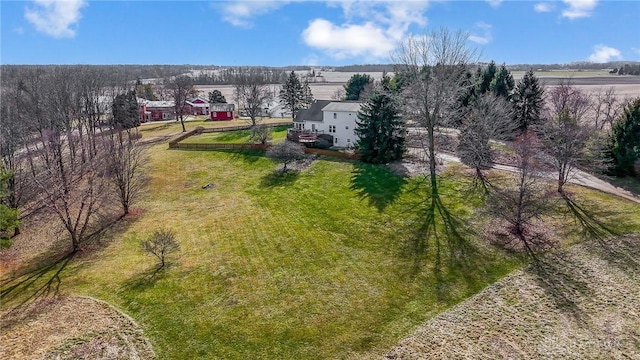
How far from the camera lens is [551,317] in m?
18.7

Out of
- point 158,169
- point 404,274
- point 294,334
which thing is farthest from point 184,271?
point 158,169

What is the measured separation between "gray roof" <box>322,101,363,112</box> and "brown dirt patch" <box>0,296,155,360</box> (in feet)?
103

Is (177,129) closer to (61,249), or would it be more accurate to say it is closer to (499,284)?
(61,249)

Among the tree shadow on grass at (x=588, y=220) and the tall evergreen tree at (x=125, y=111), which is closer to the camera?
the tree shadow on grass at (x=588, y=220)

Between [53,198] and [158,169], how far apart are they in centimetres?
1634

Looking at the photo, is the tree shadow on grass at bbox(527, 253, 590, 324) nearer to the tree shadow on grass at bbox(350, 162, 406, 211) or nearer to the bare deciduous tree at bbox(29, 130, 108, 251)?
the tree shadow on grass at bbox(350, 162, 406, 211)

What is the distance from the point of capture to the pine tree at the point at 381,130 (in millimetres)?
38062

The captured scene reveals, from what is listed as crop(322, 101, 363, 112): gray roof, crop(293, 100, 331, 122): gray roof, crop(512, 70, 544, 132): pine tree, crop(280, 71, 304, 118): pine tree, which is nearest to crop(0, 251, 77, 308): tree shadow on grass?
crop(322, 101, 363, 112): gray roof

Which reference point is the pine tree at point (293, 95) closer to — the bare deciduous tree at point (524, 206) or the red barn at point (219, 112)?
the red barn at point (219, 112)

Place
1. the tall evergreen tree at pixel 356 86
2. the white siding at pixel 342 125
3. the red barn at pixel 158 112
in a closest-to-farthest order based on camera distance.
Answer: the white siding at pixel 342 125
the tall evergreen tree at pixel 356 86
the red barn at pixel 158 112

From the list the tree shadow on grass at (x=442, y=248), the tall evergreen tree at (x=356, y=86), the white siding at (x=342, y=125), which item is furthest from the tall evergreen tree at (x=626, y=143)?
the tall evergreen tree at (x=356, y=86)

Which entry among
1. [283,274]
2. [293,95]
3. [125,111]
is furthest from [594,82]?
[125,111]

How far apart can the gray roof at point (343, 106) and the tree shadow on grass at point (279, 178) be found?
33.2 ft

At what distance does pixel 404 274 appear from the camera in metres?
22.7
